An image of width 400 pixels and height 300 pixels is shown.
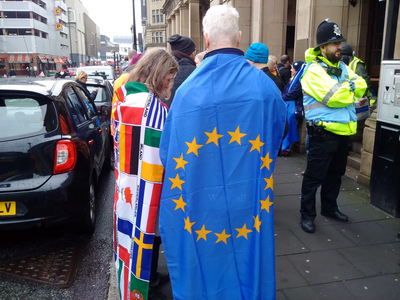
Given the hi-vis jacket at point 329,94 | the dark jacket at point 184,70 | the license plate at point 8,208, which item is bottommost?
the license plate at point 8,208

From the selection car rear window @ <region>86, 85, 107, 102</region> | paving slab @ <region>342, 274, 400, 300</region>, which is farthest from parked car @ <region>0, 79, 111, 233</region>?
car rear window @ <region>86, 85, 107, 102</region>

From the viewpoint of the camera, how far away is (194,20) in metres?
24.9

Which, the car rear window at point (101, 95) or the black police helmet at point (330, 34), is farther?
the car rear window at point (101, 95)

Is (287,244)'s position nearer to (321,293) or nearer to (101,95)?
(321,293)

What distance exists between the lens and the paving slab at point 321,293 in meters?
2.86

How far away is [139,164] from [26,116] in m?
2.10

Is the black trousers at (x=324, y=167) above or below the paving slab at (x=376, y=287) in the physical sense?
above

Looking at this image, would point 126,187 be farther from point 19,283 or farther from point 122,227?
point 19,283

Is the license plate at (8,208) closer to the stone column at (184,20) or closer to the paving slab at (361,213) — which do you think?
the paving slab at (361,213)

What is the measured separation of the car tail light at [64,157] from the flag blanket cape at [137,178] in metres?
1.50

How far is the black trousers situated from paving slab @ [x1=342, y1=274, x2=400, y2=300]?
41.2 inches

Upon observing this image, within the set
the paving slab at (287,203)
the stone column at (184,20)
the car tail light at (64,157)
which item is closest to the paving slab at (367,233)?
the paving slab at (287,203)

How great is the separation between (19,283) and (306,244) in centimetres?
272

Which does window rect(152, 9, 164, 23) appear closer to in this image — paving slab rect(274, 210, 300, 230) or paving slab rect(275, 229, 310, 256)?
paving slab rect(274, 210, 300, 230)
